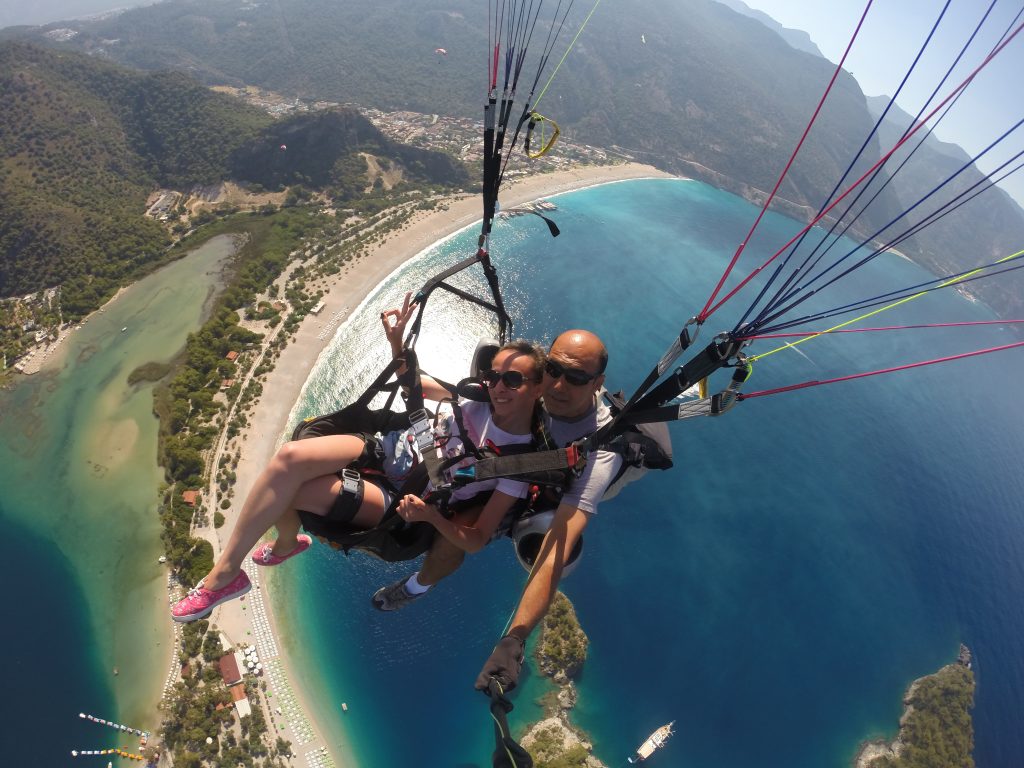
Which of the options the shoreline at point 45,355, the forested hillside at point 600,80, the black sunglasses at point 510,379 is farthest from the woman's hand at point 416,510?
the forested hillside at point 600,80

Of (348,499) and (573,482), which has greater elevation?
(573,482)

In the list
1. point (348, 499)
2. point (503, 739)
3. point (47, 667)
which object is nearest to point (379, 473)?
point (348, 499)

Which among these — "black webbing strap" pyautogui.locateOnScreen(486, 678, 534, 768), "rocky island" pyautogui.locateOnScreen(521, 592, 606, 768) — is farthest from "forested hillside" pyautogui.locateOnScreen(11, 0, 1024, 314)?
"black webbing strap" pyautogui.locateOnScreen(486, 678, 534, 768)

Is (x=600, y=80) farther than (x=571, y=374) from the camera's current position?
Yes

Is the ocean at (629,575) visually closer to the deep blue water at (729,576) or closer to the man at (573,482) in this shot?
the deep blue water at (729,576)

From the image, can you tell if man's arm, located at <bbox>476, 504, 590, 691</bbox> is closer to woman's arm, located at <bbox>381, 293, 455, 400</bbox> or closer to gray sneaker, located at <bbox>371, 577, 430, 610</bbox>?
woman's arm, located at <bbox>381, 293, 455, 400</bbox>

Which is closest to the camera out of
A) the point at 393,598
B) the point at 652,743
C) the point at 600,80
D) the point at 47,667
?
the point at 393,598

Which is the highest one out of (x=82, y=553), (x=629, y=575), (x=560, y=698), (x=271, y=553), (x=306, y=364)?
(x=271, y=553)

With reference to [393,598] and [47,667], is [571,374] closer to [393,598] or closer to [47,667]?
[393,598]
